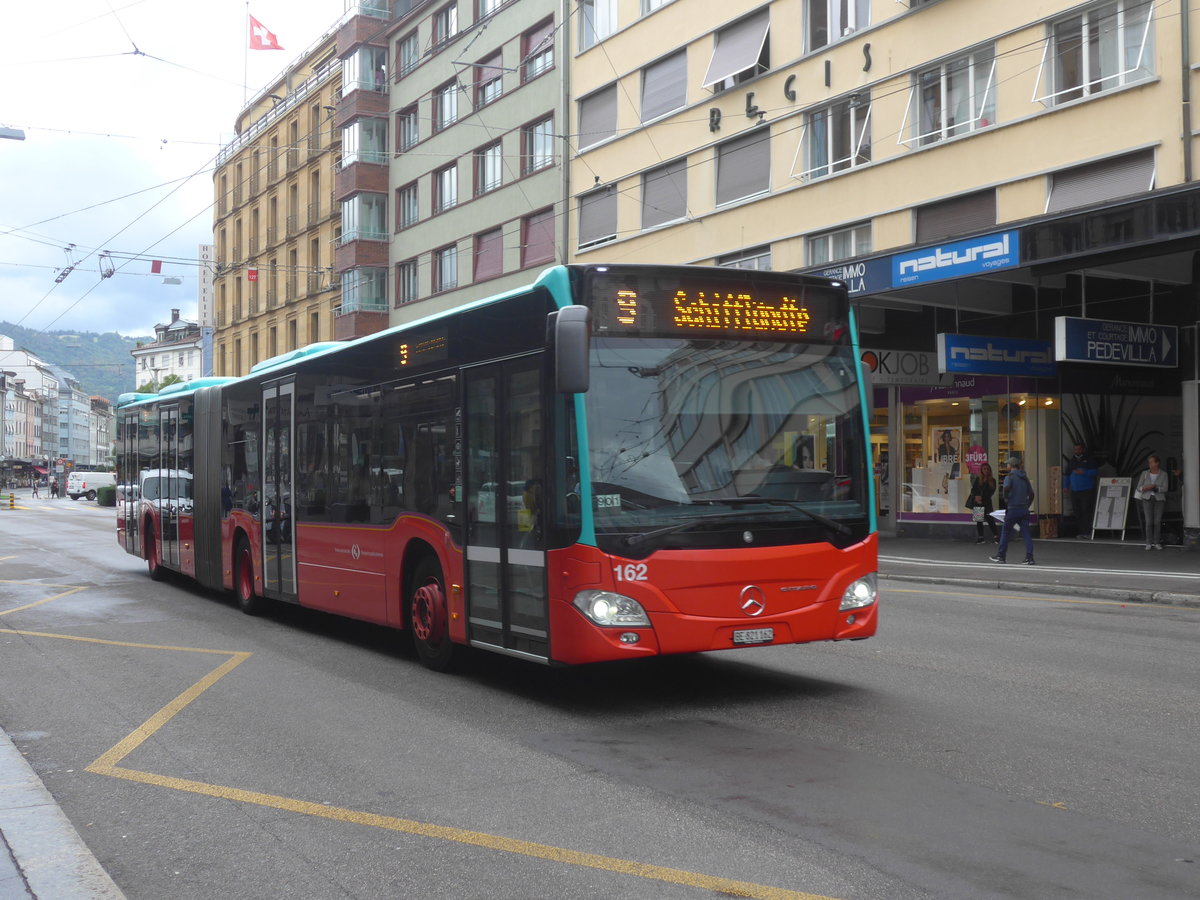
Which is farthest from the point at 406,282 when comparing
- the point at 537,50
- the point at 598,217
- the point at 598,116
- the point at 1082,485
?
the point at 1082,485

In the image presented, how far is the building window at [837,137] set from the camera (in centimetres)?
2609

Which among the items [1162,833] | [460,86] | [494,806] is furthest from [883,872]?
[460,86]

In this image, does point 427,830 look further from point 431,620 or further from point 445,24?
point 445,24

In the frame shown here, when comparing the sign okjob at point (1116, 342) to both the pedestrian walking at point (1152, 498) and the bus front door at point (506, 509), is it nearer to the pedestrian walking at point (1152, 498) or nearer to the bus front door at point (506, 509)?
the pedestrian walking at point (1152, 498)

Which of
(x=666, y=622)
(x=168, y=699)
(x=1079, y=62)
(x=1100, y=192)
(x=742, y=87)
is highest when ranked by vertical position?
(x=742, y=87)

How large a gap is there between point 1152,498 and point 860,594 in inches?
567

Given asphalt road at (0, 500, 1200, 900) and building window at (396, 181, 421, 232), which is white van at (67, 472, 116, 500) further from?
asphalt road at (0, 500, 1200, 900)

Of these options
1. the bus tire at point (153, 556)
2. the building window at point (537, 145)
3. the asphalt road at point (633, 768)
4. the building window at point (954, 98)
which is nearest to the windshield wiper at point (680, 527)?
the asphalt road at point (633, 768)

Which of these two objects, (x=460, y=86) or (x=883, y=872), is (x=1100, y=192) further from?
(x=460, y=86)

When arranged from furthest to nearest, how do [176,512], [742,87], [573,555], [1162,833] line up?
[742,87]
[176,512]
[573,555]
[1162,833]

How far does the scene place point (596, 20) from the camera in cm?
3450

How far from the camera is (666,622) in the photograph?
7.57 m

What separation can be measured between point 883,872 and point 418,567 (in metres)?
5.87

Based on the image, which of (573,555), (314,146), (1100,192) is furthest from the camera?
(314,146)
